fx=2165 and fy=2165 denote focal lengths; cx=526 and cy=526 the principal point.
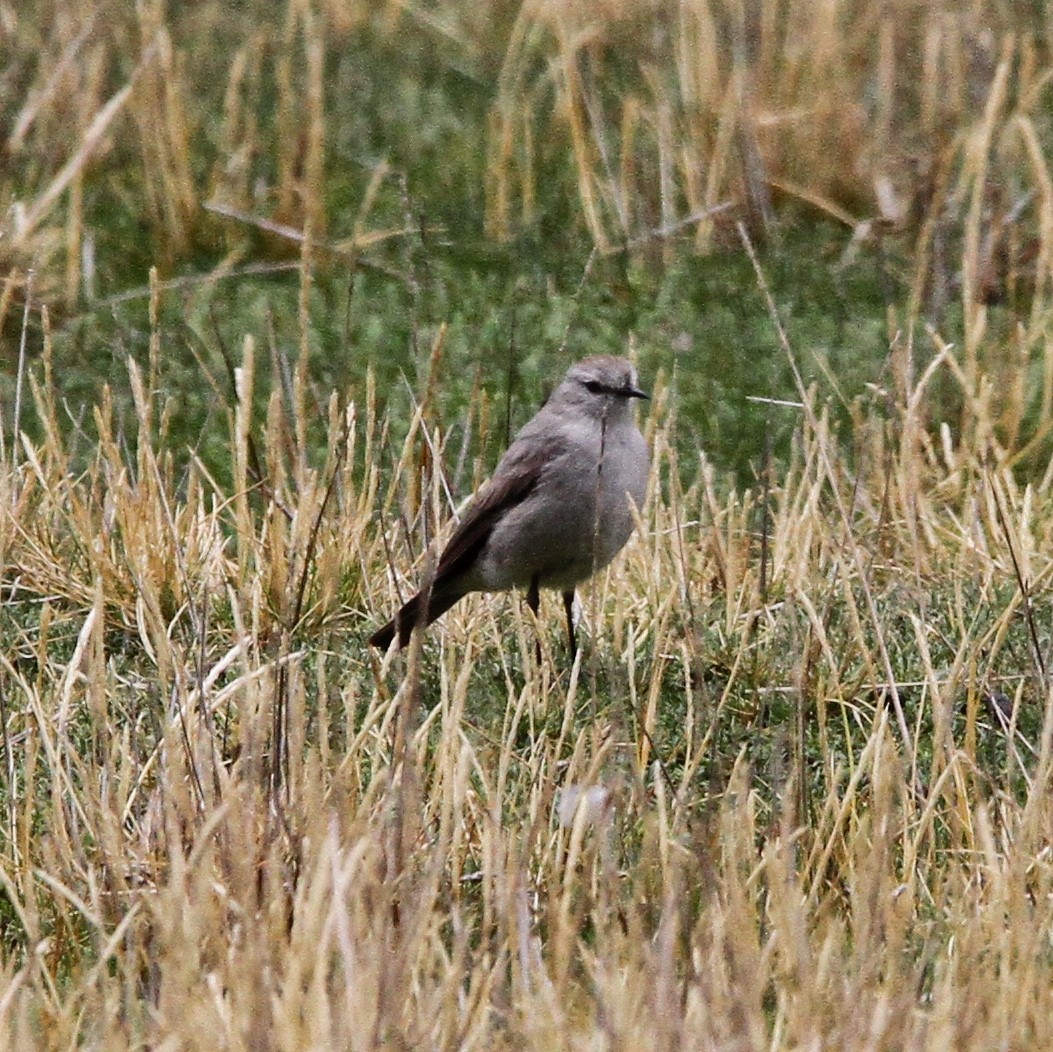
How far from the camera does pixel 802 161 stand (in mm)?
8062

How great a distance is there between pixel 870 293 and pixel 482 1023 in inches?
184

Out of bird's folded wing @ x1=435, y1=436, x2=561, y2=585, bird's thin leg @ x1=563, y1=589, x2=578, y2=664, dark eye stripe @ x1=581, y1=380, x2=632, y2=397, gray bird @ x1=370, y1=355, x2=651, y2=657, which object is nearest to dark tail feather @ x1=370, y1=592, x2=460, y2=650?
gray bird @ x1=370, y1=355, x2=651, y2=657

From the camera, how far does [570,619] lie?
5.38 meters

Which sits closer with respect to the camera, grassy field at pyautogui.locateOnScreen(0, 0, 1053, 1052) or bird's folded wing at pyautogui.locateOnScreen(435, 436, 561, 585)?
grassy field at pyautogui.locateOnScreen(0, 0, 1053, 1052)

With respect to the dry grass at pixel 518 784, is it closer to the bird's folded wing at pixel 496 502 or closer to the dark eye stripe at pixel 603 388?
the bird's folded wing at pixel 496 502

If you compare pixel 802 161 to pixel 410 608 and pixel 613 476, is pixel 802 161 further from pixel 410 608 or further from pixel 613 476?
pixel 410 608

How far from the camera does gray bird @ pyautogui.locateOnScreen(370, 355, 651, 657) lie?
214 inches

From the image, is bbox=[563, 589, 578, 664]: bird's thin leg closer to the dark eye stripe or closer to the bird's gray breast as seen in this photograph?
the bird's gray breast

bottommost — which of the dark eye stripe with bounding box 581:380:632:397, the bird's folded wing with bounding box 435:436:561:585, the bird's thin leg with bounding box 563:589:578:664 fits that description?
the bird's thin leg with bounding box 563:589:578:664

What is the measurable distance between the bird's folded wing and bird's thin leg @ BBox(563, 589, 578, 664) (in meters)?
0.26

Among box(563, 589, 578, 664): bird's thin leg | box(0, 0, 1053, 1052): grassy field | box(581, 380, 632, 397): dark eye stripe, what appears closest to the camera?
box(0, 0, 1053, 1052): grassy field

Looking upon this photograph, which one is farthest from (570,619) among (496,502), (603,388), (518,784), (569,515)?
(518,784)

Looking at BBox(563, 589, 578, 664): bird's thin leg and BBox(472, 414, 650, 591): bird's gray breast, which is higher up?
BBox(472, 414, 650, 591): bird's gray breast

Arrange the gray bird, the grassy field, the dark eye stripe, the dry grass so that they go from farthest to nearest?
the dark eye stripe → the gray bird → the grassy field → the dry grass
